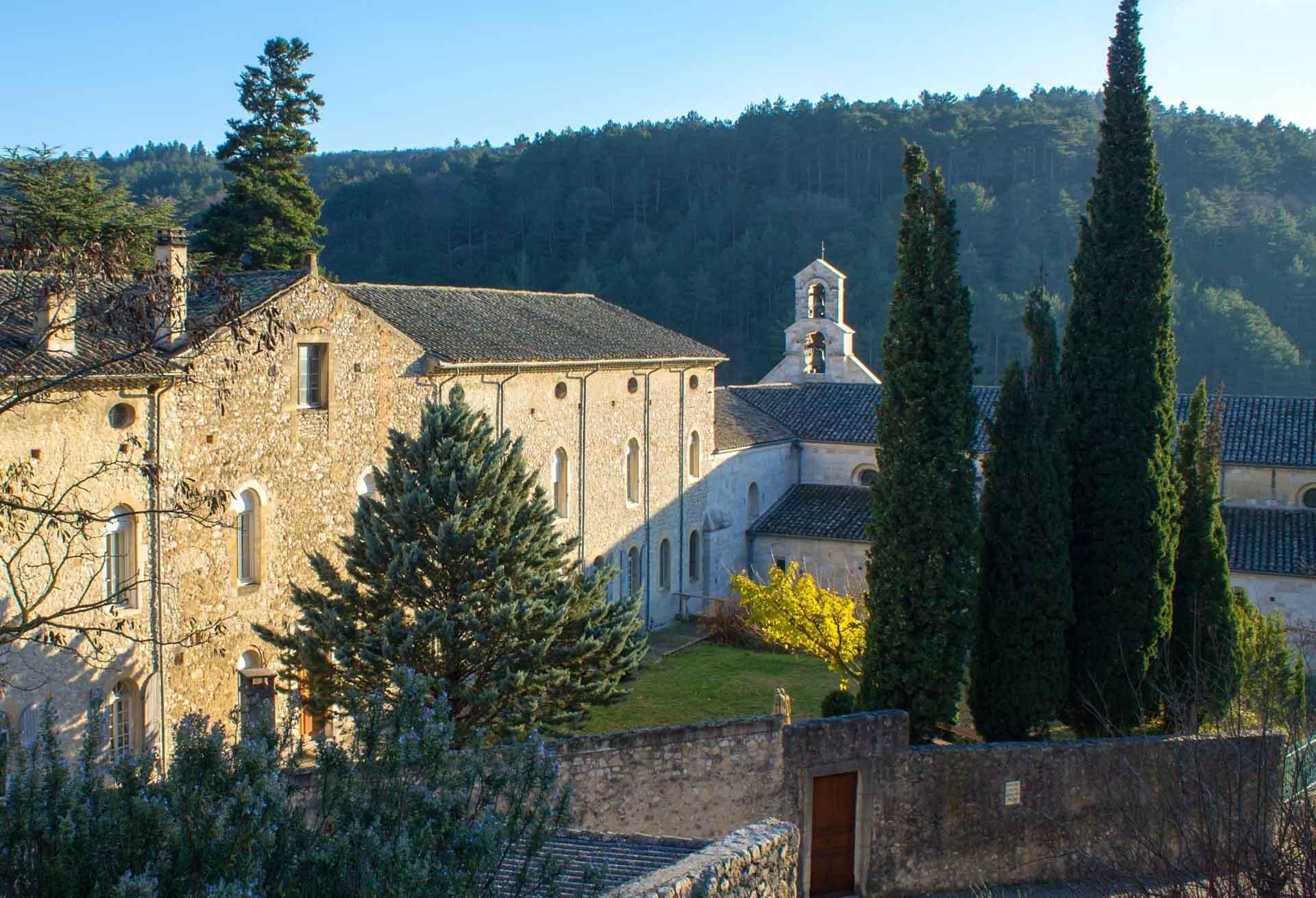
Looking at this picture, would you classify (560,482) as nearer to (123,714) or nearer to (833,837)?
(123,714)

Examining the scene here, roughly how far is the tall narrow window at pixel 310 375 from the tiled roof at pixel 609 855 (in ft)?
32.2

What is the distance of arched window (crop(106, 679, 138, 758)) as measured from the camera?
15.9 meters

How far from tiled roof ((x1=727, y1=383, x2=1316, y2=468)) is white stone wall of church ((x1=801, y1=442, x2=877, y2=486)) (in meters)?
0.28

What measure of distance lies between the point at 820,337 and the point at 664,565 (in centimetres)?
1146

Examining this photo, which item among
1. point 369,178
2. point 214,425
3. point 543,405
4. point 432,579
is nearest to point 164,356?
point 214,425

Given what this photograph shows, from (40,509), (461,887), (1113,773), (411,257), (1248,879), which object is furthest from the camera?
(411,257)

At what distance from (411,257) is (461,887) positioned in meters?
61.9

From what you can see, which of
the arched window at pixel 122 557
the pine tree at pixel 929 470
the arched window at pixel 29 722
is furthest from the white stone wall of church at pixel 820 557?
the arched window at pixel 29 722

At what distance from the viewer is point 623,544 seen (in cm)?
2798

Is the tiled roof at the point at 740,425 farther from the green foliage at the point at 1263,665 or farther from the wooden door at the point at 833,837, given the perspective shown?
the wooden door at the point at 833,837

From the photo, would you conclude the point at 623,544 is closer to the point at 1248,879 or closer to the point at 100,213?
the point at 100,213

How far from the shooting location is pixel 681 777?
14219mm

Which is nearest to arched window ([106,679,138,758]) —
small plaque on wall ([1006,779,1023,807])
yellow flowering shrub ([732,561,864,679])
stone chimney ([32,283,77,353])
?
stone chimney ([32,283,77,353])

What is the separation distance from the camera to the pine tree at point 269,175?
37.2 metres
